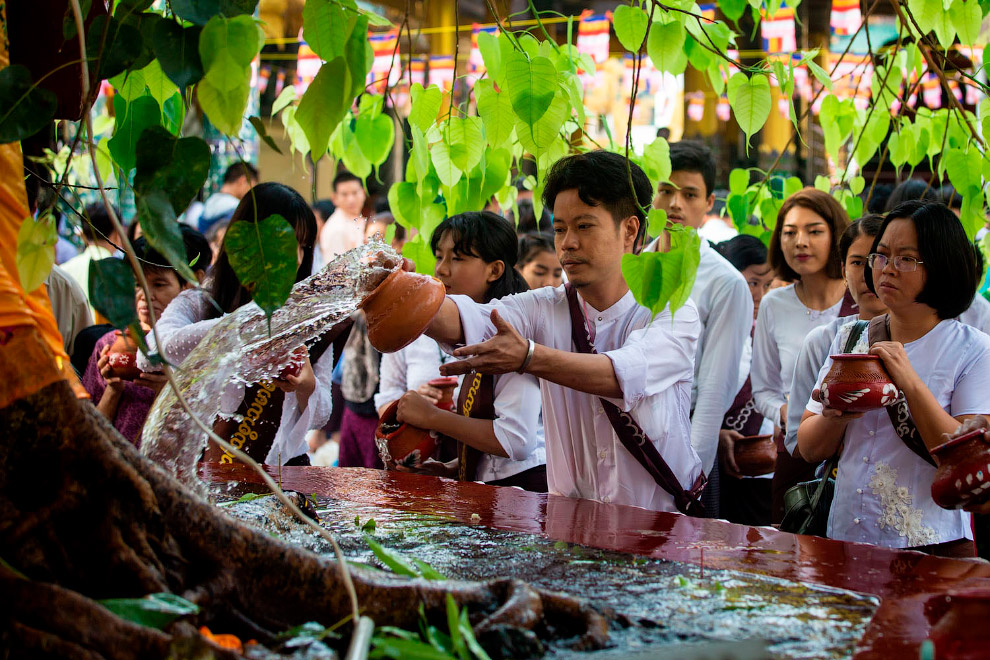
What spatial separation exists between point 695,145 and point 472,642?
3.38m

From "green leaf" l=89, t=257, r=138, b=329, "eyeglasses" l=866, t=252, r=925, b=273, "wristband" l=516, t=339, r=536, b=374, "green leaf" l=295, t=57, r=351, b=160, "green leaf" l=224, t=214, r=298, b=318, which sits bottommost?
"wristband" l=516, t=339, r=536, b=374

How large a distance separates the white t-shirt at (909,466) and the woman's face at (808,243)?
1.33 metres

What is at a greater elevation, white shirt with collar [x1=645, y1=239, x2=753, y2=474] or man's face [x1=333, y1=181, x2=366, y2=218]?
man's face [x1=333, y1=181, x2=366, y2=218]

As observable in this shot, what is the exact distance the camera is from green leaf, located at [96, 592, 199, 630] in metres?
1.43

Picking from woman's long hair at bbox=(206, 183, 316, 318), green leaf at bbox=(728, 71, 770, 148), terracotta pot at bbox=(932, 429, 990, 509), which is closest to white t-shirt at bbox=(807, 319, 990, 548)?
terracotta pot at bbox=(932, 429, 990, 509)

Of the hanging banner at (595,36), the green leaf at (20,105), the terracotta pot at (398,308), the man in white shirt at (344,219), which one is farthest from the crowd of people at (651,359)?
the hanging banner at (595,36)

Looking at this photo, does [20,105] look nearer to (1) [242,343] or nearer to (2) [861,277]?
(1) [242,343]

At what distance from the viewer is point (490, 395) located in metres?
3.37

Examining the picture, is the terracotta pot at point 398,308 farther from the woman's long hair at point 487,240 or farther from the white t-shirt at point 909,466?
the white t-shirt at point 909,466

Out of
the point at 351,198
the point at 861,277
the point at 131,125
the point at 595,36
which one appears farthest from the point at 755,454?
the point at 595,36

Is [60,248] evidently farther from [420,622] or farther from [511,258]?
[420,622]

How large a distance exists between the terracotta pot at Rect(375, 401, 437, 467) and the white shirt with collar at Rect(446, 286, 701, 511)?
52 centimetres

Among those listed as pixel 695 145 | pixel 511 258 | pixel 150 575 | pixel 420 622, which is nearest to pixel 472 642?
pixel 420 622

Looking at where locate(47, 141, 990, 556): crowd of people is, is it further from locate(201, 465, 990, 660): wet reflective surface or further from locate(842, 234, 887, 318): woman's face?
locate(201, 465, 990, 660): wet reflective surface
